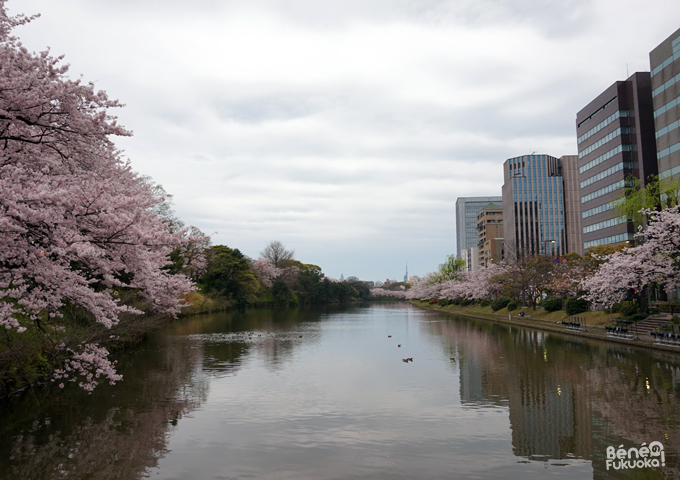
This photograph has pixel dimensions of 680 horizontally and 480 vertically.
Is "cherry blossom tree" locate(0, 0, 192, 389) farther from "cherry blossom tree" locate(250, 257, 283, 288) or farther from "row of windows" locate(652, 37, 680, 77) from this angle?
"cherry blossom tree" locate(250, 257, 283, 288)

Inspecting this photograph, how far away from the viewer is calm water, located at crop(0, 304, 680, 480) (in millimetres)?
9531

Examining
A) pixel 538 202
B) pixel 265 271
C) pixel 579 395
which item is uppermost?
pixel 538 202

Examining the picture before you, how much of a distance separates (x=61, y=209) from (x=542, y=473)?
9605 mm

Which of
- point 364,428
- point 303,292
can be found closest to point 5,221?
point 364,428

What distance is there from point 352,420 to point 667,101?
51095 mm

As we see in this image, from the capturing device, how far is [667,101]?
48062mm

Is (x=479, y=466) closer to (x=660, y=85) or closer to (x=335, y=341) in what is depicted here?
(x=335, y=341)

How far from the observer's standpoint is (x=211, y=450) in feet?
34.3

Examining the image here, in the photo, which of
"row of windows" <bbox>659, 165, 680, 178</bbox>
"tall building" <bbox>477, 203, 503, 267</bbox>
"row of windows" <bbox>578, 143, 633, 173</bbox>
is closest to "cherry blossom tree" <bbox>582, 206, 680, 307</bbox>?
"row of windows" <bbox>659, 165, 680, 178</bbox>

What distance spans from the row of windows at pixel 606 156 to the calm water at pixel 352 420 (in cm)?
4817

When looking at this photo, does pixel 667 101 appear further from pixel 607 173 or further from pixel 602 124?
pixel 602 124

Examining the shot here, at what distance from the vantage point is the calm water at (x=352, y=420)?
9.53m

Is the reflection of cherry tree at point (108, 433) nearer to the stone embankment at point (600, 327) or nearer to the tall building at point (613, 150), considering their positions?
the stone embankment at point (600, 327)

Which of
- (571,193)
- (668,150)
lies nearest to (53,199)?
(668,150)
